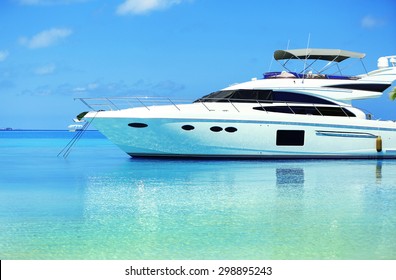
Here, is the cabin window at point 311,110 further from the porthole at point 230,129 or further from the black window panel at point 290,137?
the porthole at point 230,129

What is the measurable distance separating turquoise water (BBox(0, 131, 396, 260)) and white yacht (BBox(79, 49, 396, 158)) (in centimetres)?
220

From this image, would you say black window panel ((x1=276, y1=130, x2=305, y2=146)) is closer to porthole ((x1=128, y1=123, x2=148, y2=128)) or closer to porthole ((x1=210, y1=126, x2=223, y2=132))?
porthole ((x1=210, y1=126, x2=223, y2=132))

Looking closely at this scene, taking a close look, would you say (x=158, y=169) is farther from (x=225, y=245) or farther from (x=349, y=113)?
(x=225, y=245)

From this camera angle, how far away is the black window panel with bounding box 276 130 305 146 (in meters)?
18.4

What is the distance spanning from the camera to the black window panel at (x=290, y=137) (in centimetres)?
1838

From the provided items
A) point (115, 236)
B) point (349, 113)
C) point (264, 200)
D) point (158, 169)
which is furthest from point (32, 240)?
point (349, 113)

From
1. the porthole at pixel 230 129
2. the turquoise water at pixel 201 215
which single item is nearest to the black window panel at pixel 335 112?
the porthole at pixel 230 129

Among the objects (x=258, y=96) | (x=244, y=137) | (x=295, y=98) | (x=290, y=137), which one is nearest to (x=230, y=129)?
(x=244, y=137)

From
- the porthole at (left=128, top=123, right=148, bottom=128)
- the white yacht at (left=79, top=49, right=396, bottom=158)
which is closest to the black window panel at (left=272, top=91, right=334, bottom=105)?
the white yacht at (left=79, top=49, right=396, bottom=158)

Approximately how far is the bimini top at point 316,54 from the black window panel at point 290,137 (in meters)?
3.10

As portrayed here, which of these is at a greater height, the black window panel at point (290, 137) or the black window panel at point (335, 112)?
the black window panel at point (335, 112)

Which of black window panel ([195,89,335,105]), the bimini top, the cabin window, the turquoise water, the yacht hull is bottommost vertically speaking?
the turquoise water

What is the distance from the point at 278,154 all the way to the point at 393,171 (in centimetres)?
369

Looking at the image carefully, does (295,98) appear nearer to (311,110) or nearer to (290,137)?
(311,110)
